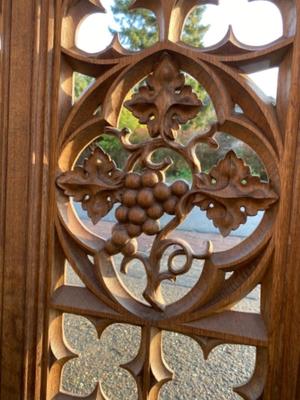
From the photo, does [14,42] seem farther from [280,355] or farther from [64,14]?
[280,355]

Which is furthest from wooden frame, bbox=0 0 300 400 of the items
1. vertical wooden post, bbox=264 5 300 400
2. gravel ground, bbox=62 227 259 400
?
gravel ground, bbox=62 227 259 400

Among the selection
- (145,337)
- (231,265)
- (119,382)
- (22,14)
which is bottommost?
(119,382)

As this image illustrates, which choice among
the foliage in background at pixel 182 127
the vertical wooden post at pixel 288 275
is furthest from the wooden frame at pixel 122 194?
the foliage in background at pixel 182 127

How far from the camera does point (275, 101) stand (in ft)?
1.59

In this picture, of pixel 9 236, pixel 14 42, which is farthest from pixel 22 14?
pixel 9 236

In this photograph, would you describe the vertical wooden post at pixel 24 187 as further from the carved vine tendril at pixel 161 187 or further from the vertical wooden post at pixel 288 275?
the vertical wooden post at pixel 288 275

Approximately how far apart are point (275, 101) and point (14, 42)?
1.46 feet

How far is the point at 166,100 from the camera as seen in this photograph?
1.66 ft

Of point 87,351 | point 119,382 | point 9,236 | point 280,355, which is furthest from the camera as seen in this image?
point 87,351

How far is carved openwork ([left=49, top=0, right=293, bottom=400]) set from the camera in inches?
18.8

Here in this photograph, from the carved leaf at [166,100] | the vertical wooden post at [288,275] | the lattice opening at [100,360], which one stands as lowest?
the lattice opening at [100,360]

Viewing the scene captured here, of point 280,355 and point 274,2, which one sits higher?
point 274,2

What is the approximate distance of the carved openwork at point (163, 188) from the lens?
48 cm

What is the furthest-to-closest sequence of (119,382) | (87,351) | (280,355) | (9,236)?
(87,351), (119,382), (9,236), (280,355)
